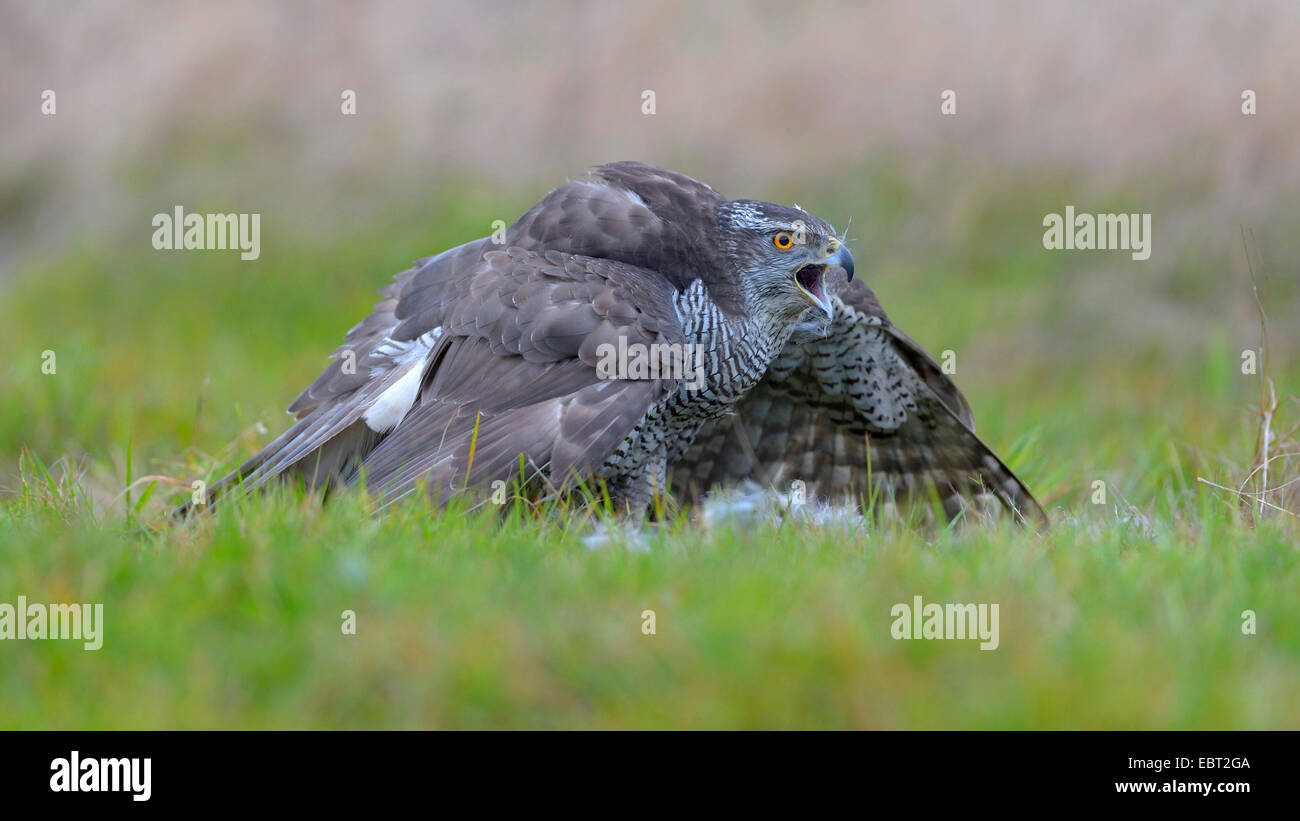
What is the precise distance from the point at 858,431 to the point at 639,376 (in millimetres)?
1513

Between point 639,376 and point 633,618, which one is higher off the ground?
point 639,376

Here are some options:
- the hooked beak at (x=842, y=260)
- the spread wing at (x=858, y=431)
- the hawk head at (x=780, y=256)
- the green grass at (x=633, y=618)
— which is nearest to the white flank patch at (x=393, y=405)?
the green grass at (x=633, y=618)

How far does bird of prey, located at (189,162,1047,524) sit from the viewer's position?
200 inches

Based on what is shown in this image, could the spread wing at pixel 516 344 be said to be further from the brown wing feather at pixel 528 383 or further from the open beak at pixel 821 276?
the open beak at pixel 821 276

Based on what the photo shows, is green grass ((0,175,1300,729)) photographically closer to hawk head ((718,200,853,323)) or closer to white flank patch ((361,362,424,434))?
white flank patch ((361,362,424,434))

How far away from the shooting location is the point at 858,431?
20.5 feet

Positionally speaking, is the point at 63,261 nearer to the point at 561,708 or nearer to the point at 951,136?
the point at 951,136

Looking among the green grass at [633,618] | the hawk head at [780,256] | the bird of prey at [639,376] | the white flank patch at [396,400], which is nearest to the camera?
the green grass at [633,618]

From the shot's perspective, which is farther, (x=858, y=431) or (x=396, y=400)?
(x=858, y=431)

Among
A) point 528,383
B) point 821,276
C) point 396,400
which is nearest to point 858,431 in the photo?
point 821,276

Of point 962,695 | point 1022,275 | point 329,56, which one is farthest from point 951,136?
point 962,695

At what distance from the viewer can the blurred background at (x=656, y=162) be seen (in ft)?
30.4

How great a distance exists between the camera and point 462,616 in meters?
3.46

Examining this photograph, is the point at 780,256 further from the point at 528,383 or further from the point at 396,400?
the point at 396,400
